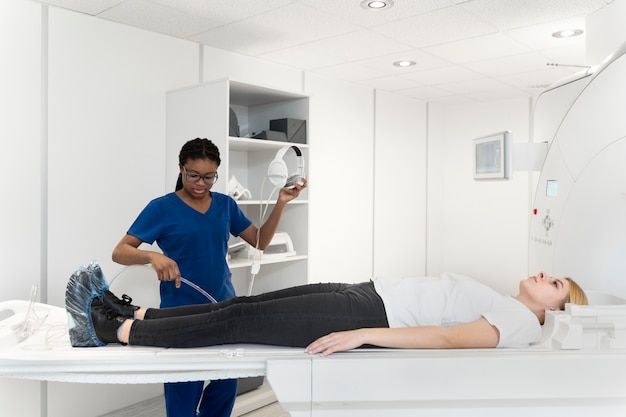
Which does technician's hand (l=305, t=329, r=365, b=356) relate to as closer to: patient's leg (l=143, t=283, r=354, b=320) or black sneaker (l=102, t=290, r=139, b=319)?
patient's leg (l=143, t=283, r=354, b=320)

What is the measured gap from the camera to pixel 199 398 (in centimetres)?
200

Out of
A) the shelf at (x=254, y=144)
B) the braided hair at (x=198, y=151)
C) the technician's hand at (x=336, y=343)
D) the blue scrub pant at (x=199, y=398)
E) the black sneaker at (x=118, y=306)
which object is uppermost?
the shelf at (x=254, y=144)

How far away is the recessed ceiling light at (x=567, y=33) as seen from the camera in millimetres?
2915

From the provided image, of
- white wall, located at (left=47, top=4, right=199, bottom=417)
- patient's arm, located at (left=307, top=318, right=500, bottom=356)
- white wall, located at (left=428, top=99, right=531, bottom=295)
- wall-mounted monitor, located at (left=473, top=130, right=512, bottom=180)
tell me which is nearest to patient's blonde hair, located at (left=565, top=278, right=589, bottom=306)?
patient's arm, located at (left=307, top=318, right=500, bottom=356)

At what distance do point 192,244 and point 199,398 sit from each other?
1.88ft

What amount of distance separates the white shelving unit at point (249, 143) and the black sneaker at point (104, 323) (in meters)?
1.19

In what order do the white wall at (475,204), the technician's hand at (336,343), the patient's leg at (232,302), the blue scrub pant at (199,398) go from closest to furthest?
the technician's hand at (336,343) → the patient's leg at (232,302) → the blue scrub pant at (199,398) → the white wall at (475,204)

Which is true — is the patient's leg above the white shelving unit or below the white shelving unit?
below

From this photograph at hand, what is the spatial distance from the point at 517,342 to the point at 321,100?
2.85 m

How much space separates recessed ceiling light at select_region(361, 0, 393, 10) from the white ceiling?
44mm

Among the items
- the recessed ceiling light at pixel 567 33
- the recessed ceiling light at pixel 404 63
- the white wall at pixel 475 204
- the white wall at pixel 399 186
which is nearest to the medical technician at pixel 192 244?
the recessed ceiling light at pixel 404 63

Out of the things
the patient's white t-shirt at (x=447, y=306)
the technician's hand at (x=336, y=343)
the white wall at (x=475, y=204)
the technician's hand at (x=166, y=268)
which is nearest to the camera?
the technician's hand at (x=336, y=343)

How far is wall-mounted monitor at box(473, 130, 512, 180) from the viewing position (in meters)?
2.49

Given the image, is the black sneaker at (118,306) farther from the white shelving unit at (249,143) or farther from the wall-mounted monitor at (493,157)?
the wall-mounted monitor at (493,157)
